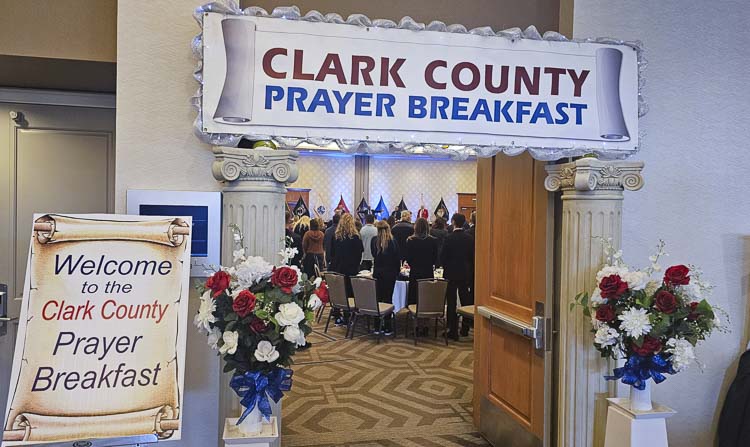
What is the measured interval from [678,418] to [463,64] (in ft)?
7.68

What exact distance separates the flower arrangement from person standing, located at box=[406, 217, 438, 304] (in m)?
4.06

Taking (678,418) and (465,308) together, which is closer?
(678,418)

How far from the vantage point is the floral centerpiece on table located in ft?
6.49

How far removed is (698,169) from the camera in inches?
119

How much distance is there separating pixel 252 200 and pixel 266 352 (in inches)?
28.3

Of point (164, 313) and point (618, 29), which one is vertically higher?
point (618, 29)

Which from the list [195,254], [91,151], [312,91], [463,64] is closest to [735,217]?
[463,64]

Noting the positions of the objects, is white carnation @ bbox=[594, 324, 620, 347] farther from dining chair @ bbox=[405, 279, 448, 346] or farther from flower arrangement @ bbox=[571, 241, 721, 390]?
dining chair @ bbox=[405, 279, 448, 346]

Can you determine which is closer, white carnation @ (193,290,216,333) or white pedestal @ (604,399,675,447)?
white carnation @ (193,290,216,333)

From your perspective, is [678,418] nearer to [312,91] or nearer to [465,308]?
[312,91]

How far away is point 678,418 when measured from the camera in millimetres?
3035

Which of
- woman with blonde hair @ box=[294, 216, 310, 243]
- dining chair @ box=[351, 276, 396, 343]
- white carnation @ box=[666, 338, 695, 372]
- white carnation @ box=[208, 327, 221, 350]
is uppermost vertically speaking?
→ woman with blonde hair @ box=[294, 216, 310, 243]

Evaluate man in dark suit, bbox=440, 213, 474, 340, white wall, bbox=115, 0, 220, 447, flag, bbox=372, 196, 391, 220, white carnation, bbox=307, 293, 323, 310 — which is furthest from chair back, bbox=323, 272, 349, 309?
flag, bbox=372, 196, 391, 220

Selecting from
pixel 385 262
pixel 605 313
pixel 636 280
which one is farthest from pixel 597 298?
pixel 385 262
